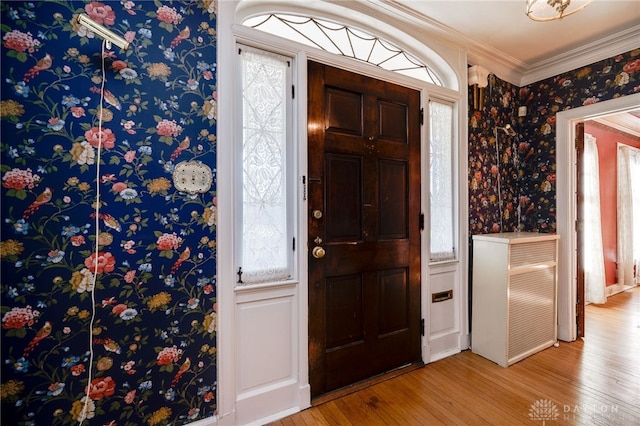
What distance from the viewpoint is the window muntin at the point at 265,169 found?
169 cm

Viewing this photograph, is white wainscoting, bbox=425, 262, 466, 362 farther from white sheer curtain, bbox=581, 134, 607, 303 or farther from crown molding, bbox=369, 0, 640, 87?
white sheer curtain, bbox=581, 134, 607, 303

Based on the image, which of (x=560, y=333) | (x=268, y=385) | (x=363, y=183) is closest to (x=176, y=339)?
(x=268, y=385)

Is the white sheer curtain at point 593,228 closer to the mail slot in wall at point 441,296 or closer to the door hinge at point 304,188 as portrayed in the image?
the mail slot in wall at point 441,296

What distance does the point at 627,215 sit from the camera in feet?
14.8

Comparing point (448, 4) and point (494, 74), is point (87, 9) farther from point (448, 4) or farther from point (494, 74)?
point (494, 74)

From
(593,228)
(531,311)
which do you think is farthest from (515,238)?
(593,228)

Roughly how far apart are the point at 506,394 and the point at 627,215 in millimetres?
4589

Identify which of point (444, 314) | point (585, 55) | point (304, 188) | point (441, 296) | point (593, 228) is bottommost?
point (444, 314)

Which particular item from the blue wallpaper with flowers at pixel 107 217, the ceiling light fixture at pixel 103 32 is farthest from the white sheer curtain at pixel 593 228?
the ceiling light fixture at pixel 103 32

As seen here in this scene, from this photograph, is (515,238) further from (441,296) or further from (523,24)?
(523,24)

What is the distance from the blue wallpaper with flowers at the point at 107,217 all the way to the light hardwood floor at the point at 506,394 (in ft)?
2.94

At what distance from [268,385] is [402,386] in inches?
38.4

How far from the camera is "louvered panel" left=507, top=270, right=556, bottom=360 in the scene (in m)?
2.32

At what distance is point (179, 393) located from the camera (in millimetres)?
1521
